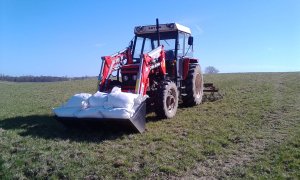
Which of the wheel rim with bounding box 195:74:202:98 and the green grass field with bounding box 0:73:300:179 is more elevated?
the wheel rim with bounding box 195:74:202:98

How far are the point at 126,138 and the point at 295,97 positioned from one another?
8519 millimetres

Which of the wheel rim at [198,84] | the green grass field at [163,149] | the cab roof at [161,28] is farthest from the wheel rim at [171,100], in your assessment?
the wheel rim at [198,84]

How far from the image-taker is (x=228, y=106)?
38.6 feet

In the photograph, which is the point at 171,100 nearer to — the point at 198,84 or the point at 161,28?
the point at 161,28

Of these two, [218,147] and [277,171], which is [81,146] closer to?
[218,147]

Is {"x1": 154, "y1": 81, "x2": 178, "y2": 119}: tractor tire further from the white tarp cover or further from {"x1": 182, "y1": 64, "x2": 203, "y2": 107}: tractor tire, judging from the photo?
{"x1": 182, "y1": 64, "x2": 203, "y2": 107}: tractor tire

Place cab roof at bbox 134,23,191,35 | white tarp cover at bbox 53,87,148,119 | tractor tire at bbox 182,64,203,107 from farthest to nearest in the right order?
tractor tire at bbox 182,64,203,107 < cab roof at bbox 134,23,191,35 < white tarp cover at bbox 53,87,148,119

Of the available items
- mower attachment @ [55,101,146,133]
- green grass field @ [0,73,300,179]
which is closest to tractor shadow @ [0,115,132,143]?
green grass field @ [0,73,300,179]

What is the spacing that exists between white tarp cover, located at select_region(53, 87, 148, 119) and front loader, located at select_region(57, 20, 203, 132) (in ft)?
0.40

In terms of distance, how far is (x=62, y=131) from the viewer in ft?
27.5

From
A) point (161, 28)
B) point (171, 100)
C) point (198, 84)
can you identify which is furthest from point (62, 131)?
point (198, 84)

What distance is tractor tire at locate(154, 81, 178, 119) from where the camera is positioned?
29.5 feet

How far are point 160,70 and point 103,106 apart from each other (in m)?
3.15

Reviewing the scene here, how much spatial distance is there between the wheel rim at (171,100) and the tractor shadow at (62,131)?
6.82 feet
